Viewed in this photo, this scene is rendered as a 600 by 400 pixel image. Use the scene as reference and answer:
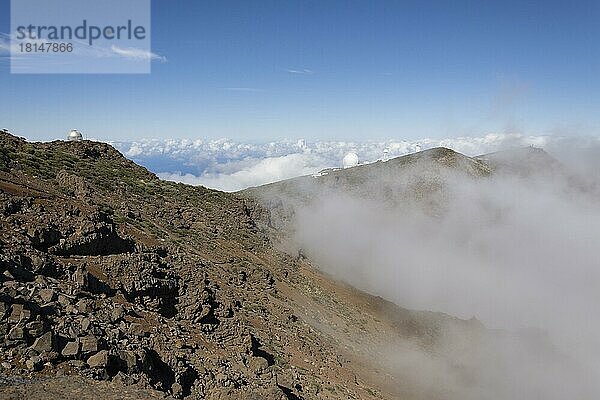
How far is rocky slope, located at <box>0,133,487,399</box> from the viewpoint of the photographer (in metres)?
10.1

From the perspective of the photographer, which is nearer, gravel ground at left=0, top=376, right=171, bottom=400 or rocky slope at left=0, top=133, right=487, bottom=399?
gravel ground at left=0, top=376, right=171, bottom=400

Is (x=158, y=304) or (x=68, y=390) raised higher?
(x=68, y=390)

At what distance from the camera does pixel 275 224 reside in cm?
4662

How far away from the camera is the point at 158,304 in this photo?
57.9 ft

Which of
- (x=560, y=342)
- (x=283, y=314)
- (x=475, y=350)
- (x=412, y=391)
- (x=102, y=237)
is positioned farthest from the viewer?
(x=560, y=342)

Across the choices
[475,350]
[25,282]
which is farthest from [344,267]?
[25,282]

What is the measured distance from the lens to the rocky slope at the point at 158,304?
10.1 meters

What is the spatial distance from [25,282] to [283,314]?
14.2 metres

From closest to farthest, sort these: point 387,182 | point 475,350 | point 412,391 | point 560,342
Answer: point 412,391
point 475,350
point 560,342
point 387,182

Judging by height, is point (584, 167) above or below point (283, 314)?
above

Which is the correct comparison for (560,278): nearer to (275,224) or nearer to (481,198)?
(481,198)

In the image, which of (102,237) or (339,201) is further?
(339,201)

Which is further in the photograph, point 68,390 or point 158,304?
point 158,304

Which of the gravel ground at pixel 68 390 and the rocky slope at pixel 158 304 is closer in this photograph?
the gravel ground at pixel 68 390
